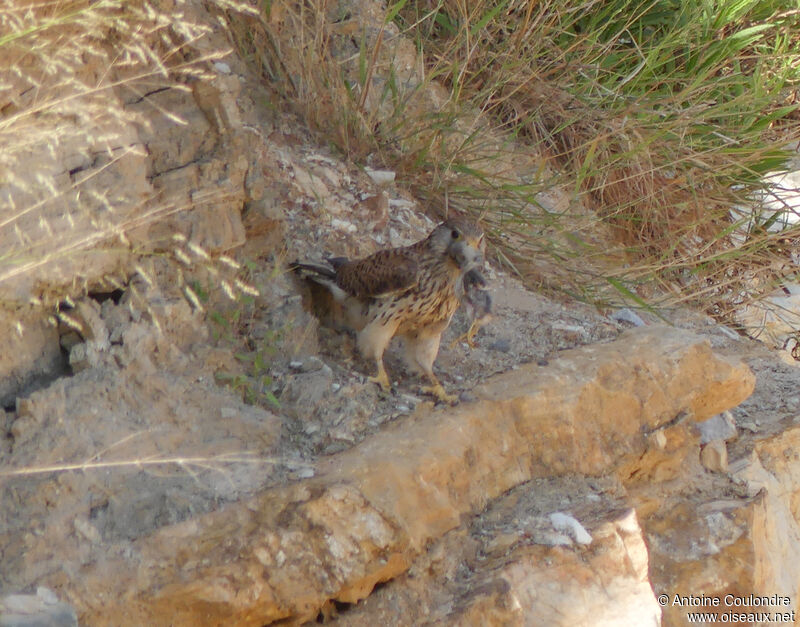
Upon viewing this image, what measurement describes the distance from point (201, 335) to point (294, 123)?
5.42 feet

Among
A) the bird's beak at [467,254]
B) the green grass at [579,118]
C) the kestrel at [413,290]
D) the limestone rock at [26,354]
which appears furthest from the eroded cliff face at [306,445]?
the green grass at [579,118]

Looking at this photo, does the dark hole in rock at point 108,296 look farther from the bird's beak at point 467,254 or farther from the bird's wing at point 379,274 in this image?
the bird's beak at point 467,254

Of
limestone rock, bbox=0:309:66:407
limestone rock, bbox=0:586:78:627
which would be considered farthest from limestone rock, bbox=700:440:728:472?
limestone rock, bbox=0:586:78:627

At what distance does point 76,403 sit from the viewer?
246 cm

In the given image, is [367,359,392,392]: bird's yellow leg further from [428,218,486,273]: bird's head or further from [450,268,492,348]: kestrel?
[428,218,486,273]: bird's head

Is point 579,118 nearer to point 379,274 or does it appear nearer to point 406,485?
point 379,274

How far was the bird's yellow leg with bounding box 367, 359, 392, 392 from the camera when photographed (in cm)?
309

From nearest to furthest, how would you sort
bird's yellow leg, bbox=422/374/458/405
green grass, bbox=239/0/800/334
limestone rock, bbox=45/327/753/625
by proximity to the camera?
limestone rock, bbox=45/327/753/625 < bird's yellow leg, bbox=422/374/458/405 < green grass, bbox=239/0/800/334

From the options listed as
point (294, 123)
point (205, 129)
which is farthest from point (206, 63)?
point (294, 123)

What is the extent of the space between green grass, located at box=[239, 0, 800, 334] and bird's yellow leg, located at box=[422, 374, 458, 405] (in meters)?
1.28

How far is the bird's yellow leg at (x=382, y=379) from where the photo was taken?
309cm

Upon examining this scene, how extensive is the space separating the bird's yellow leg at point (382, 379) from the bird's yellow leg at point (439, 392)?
0.40ft

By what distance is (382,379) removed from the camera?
10.5 ft

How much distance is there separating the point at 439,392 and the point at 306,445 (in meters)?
0.59
